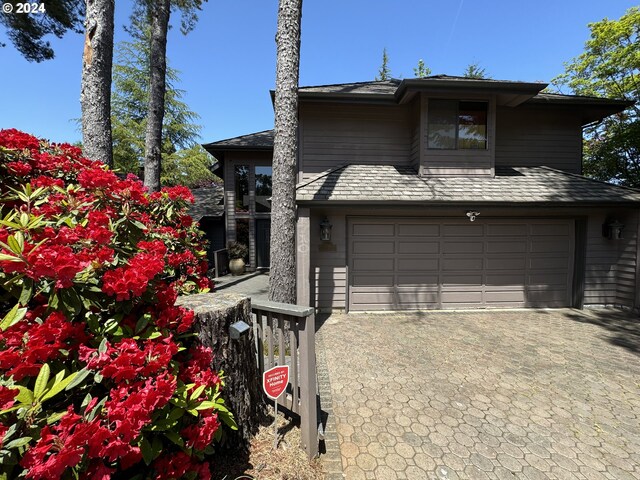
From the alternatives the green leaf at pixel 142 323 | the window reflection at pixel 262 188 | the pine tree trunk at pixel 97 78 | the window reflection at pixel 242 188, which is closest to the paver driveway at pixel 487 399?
the green leaf at pixel 142 323

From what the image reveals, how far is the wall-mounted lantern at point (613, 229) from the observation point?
6.56 metres

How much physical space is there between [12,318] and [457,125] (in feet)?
27.6

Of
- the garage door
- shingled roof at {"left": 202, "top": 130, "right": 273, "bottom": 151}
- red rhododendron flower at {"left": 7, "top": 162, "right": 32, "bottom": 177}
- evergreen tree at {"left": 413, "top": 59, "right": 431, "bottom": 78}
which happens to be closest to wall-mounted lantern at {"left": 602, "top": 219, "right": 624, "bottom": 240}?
the garage door

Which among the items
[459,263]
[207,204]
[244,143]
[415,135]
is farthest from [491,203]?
[207,204]

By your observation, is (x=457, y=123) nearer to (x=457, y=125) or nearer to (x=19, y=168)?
(x=457, y=125)

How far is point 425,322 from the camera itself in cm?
620

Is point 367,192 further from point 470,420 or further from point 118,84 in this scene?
point 118,84

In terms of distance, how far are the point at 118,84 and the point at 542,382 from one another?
26.0 metres

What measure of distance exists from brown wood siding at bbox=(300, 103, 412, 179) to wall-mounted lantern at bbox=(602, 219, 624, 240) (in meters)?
4.96

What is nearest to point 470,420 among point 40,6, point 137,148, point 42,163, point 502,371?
point 502,371

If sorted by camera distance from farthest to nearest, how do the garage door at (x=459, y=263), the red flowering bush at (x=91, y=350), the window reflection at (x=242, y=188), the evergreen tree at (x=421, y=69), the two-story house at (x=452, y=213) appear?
the evergreen tree at (x=421, y=69) < the window reflection at (x=242, y=188) < the garage door at (x=459, y=263) < the two-story house at (x=452, y=213) < the red flowering bush at (x=91, y=350)

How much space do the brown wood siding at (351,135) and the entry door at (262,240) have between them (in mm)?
6021

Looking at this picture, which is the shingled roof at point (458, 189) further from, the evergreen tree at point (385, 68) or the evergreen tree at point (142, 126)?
the evergreen tree at point (385, 68)

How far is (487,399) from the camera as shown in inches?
138
